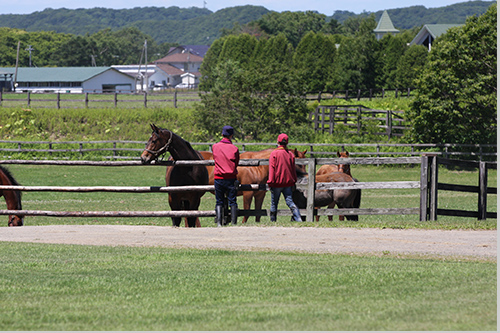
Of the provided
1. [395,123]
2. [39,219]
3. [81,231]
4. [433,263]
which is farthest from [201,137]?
[433,263]

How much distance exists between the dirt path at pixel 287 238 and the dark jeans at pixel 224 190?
761 millimetres

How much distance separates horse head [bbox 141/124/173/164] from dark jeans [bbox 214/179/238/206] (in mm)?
1239

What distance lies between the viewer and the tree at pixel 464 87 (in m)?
39.1

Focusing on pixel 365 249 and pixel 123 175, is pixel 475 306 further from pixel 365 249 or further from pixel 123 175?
pixel 123 175

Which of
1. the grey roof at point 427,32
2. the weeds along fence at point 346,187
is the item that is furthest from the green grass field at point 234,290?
the grey roof at point 427,32

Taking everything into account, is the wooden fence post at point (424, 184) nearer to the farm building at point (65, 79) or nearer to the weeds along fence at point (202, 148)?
the weeds along fence at point (202, 148)

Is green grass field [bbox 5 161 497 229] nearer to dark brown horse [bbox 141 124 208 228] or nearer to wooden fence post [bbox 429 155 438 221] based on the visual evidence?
wooden fence post [bbox 429 155 438 221]

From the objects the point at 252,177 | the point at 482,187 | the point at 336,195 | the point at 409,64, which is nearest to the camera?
the point at 482,187

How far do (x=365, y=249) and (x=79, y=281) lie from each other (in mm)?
4429

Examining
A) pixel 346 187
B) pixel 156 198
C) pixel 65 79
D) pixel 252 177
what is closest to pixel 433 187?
pixel 346 187

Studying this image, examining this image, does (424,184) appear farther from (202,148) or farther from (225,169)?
(202,148)

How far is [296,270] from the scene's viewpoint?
8.80 m

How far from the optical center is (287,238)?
462 inches

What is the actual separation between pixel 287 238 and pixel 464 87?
30401mm
